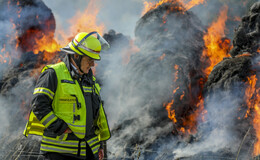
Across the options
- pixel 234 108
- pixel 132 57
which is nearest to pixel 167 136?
pixel 234 108

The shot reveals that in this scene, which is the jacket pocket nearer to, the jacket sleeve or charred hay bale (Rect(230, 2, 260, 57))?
the jacket sleeve

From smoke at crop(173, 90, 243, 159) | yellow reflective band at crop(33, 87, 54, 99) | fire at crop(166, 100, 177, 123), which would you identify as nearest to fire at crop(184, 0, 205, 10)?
fire at crop(166, 100, 177, 123)

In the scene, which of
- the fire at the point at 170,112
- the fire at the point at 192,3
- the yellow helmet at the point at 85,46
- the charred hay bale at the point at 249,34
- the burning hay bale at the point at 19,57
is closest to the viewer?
the yellow helmet at the point at 85,46

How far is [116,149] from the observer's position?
9336 mm

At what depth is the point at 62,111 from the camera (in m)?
2.60

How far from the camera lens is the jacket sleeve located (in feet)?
8.06

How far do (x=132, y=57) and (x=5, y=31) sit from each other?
1486 centimetres

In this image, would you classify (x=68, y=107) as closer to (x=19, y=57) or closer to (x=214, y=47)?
(x=214, y=47)

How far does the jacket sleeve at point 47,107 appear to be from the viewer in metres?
2.46

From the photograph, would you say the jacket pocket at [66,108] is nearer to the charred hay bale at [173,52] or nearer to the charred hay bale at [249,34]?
the charred hay bale at [173,52]

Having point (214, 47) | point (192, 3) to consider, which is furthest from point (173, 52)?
point (192, 3)

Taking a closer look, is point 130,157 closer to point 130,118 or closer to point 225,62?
point 130,118

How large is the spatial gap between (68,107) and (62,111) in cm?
8

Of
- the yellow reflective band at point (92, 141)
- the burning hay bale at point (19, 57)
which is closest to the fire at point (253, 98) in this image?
the yellow reflective band at point (92, 141)
